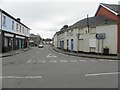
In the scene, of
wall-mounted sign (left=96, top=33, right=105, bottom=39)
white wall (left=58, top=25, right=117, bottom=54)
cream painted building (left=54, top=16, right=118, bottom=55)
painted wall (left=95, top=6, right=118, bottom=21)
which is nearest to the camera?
white wall (left=58, top=25, right=117, bottom=54)

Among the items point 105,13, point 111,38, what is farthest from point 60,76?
point 105,13

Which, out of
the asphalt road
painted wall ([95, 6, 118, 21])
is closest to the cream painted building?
painted wall ([95, 6, 118, 21])

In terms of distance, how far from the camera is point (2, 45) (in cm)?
3262

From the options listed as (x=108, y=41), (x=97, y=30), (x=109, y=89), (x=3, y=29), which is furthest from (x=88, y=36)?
(x=109, y=89)

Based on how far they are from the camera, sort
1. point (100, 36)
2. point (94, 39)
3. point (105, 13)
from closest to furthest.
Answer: point (100, 36), point (94, 39), point (105, 13)

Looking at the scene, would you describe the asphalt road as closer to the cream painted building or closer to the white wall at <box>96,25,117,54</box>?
the white wall at <box>96,25,117,54</box>

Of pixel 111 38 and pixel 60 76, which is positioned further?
pixel 111 38

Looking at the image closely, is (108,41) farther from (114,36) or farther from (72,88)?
(72,88)

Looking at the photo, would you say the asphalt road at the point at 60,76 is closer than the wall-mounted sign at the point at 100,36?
Yes

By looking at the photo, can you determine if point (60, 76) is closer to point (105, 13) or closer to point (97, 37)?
point (97, 37)

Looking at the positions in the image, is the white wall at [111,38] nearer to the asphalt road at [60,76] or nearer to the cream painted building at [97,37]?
the cream painted building at [97,37]

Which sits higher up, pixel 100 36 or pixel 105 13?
pixel 105 13

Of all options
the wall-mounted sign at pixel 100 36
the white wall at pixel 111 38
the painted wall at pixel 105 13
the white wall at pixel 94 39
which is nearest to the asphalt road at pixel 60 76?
the white wall at pixel 111 38

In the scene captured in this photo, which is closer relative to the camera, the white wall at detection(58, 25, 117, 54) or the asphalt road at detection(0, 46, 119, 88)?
the asphalt road at detection(0, 46, 119, 88)
